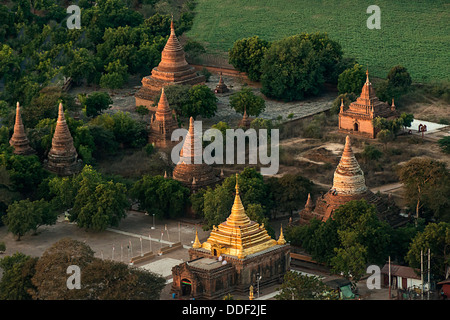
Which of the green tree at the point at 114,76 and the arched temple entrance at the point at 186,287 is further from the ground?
the green tree at the point at 114,76

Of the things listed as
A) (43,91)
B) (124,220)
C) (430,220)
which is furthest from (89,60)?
(430,220)

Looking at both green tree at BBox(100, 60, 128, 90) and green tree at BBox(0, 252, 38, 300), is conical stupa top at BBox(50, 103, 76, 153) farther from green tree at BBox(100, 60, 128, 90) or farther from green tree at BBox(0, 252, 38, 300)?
green tree at BBox(100, 60, 128, 90)

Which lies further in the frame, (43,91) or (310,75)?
(310,75)

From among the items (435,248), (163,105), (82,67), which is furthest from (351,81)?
(435,248)

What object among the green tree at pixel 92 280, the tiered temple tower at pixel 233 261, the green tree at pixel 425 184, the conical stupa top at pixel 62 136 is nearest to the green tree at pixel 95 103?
the conical stupa top at pixel 62 136

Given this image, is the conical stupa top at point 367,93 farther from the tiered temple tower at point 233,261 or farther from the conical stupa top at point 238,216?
the conical stupa top at point 238,216

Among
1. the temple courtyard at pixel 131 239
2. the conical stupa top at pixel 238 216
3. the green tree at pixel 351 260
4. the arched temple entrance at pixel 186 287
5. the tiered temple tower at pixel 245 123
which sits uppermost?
the conical stupa top at pixel 238 216

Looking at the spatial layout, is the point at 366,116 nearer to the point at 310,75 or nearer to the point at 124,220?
the point at 310,75
